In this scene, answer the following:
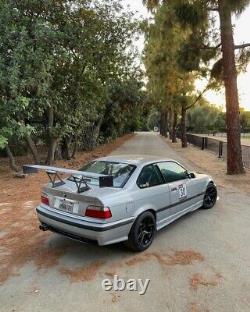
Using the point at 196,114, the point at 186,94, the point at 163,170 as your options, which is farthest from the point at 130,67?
the point at 196,114

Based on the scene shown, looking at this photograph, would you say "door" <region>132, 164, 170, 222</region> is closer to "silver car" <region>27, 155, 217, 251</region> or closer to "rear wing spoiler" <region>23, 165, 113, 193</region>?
"silver car" <region>27, 155, 217, 251</region>

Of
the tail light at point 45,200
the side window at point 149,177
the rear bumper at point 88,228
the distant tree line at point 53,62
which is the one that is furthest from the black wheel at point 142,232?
the distant tree line at point 53,62

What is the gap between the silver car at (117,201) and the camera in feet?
14.5

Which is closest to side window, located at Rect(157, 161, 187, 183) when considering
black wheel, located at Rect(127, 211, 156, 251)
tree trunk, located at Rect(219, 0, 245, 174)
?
black wheel, located at Rect(127, 211, 156, 251)

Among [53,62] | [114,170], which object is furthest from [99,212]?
[53,62]

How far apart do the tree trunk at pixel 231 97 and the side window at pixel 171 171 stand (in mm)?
6085

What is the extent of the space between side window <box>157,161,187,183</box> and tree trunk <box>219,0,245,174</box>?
6.09 metres

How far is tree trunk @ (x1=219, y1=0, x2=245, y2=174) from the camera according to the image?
11.4m

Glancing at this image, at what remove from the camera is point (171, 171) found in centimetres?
601

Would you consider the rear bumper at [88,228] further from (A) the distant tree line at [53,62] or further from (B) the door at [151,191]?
(A) the distant tree line at [53,62]

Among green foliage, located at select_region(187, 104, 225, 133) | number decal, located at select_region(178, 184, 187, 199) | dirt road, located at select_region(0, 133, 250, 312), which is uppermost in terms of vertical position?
green foliage, located at select_region(187, 104, 225, 133)

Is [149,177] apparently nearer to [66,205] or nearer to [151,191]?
[151,191]

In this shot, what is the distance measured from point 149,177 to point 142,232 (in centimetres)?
91

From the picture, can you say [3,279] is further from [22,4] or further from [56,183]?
[22,4]
